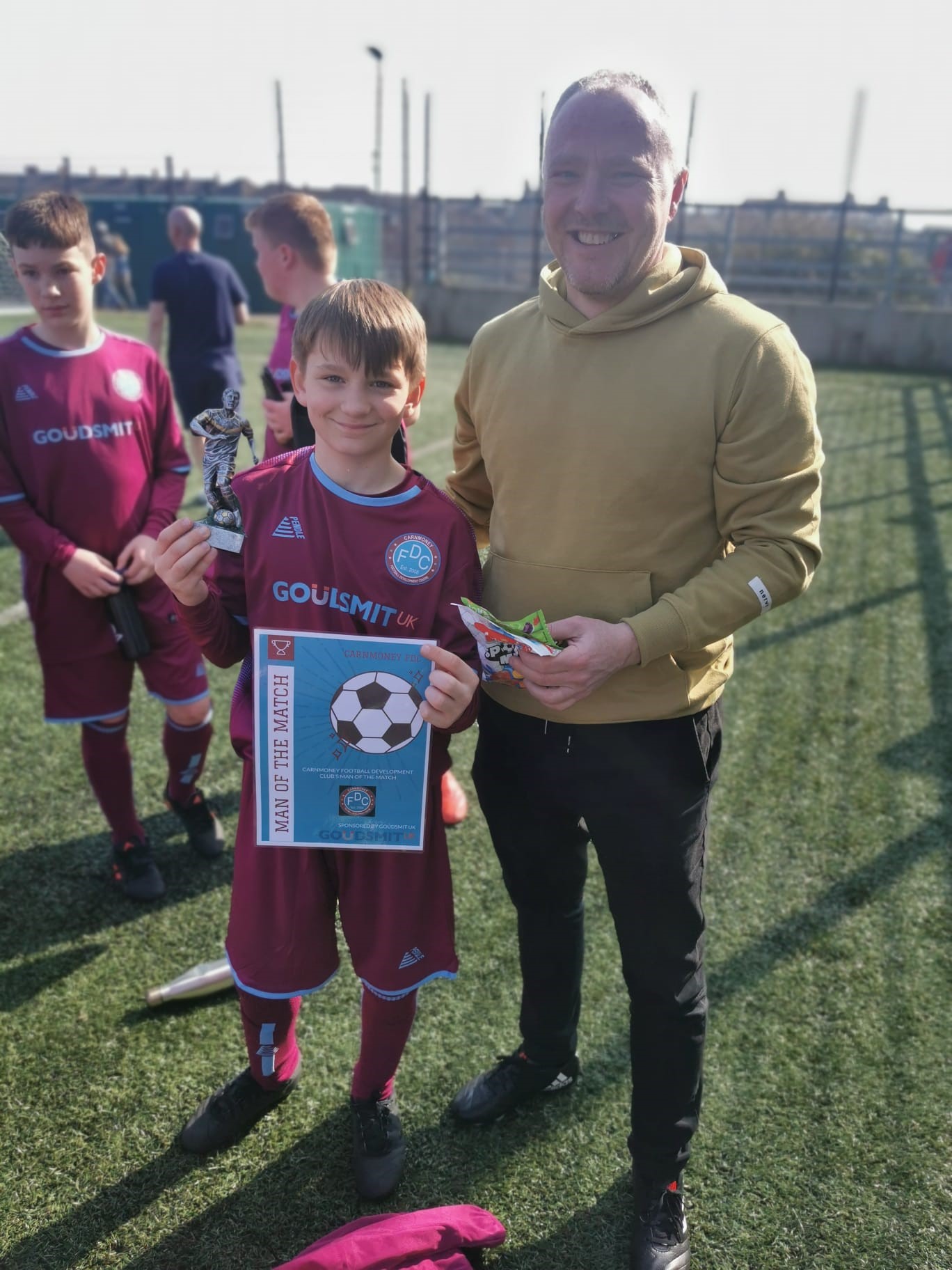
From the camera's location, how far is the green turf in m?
2.12

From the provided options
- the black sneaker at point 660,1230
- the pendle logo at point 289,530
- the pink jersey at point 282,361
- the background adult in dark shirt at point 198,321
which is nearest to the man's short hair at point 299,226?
the pink jersey at point 282,361

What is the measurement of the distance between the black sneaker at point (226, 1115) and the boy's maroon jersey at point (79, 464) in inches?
55.4

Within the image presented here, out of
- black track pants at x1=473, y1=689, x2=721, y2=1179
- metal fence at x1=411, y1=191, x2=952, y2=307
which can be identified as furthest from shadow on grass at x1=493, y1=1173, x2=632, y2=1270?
metal fence at x1=411, y1=191, x2=952, y2=307

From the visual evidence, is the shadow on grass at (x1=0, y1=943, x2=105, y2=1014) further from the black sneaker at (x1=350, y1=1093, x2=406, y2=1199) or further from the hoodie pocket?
the hoodie pocket

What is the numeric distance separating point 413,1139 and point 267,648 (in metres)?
1.34

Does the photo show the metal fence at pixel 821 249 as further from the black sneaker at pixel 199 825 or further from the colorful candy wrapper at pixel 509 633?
the colorful candy wrapper at pixel 509 633

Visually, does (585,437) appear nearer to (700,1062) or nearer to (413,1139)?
(700,1062)

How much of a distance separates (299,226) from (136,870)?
2.30 meters

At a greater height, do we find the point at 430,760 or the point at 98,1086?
the point at 430,760

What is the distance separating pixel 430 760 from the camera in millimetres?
1978

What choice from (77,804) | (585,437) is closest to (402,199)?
(77,804)

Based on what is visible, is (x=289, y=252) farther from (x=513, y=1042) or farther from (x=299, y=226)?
(x=513, y=1042)

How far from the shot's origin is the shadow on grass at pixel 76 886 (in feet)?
9.91

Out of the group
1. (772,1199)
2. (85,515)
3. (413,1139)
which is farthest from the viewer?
(85,515)
